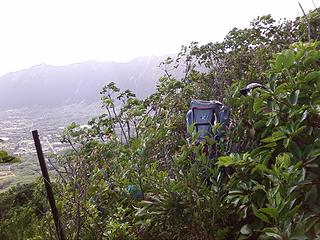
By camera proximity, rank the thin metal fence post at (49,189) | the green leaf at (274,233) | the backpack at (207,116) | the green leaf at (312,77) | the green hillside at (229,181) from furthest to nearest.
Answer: the thin metal fence post at (49,189)
the backpack at (207,116)
the green leaf at (312,77)
the green hillside at (229,181)
the green leaf at (274,233)

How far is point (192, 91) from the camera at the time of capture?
157 inches

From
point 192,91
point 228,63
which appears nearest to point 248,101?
point 192,91

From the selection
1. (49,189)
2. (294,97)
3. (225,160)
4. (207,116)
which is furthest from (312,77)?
(49,189)

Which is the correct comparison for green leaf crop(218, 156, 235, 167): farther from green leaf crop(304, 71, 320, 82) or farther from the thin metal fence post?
the thin metal fence post

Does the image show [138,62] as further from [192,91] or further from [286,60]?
[286,60]

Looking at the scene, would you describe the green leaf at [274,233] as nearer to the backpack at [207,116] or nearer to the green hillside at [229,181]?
the green hillside at [229,181]

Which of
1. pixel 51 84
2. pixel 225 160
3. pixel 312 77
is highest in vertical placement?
pixel 51 84

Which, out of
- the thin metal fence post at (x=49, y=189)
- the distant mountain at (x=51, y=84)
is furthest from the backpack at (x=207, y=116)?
the distant mountain at (x=51, y=84)

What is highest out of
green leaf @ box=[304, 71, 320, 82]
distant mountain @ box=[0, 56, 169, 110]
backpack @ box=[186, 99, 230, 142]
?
distant mountain @ box=[0, 56, 169, 110]

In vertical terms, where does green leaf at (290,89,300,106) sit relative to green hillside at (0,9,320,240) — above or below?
above

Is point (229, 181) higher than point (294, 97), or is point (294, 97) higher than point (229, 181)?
point (294, 97)

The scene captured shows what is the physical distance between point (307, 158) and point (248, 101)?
47cm

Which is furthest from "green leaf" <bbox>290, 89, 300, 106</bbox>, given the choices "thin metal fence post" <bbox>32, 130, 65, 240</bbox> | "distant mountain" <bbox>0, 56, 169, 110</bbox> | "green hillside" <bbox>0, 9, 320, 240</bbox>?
"distant mountain" <bbox>0, 56, 169, 110</bbox>

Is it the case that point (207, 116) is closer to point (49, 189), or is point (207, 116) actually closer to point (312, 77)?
point (312, 77)
